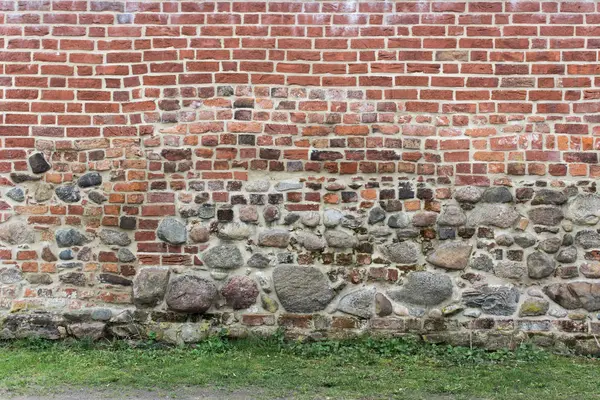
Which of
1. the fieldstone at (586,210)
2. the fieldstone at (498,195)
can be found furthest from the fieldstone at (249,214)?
the fieldstone at (586,210)

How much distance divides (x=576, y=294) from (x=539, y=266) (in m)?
0.39

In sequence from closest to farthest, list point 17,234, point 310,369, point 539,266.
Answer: point 310,369, point 539,266, point 17,234

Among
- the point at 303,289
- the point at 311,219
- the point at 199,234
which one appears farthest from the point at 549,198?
the point at 199,234

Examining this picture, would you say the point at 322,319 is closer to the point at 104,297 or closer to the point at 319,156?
the point at 319,156

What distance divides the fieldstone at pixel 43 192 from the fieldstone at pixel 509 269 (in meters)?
3.80

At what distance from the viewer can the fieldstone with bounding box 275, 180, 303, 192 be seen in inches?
197

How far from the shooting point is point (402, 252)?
16.3 ft

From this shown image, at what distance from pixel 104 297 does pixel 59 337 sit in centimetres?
50

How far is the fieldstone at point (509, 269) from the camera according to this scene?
494cm

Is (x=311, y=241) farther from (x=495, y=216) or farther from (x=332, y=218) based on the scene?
(x=495, y=216)

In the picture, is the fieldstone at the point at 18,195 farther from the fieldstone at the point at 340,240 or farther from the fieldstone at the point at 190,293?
the fieldstone at the point at 340,240

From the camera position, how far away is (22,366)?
453 cm

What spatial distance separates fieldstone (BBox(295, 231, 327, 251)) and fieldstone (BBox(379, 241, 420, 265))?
0.52 m

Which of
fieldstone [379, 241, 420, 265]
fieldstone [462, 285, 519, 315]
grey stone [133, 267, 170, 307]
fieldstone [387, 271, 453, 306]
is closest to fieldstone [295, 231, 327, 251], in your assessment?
Answer: fieldstone [379, 241, 420, 265]
